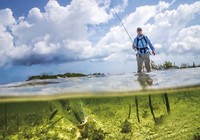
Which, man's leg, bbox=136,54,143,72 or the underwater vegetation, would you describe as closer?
the underwater vegetation

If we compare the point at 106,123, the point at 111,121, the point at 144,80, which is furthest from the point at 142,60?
the point at 106,123

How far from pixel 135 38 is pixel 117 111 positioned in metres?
6.09

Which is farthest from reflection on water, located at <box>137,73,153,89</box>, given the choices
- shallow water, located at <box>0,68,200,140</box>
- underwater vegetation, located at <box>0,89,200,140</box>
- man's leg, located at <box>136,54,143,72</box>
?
underwater vegetation, located at <box>0,89,200,140</box>

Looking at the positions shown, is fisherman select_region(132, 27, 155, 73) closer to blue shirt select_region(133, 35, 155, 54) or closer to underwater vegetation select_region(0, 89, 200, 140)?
blue shirt select_region(133, 35, 155, 54)

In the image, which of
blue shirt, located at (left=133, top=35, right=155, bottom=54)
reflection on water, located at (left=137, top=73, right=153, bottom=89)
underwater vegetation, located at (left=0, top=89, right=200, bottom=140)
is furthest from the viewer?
blue shirt, located at (left=133, top=35, right=155, bottom=54)

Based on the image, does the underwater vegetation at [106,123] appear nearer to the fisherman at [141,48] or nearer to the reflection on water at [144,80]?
the reflection on water at [144,80]

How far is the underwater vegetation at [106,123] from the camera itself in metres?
5.58

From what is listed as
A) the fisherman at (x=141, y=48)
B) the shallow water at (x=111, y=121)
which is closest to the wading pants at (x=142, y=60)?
the fisherman at (x=141, y=48)

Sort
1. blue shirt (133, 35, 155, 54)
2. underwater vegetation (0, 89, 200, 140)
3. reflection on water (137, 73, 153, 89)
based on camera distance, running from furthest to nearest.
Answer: blue shirt (133, 35, 155, 54) < reflection on water (137, 73, 153, 89) < underwater vegetation (0, 89, 200, 140)

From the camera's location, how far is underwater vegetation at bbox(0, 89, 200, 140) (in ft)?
18.3

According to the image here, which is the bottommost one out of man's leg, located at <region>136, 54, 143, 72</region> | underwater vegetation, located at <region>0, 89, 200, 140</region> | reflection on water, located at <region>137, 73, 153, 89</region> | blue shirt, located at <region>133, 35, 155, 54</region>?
underwater vegetation, located at <region>0, 89, 200, 140</region>

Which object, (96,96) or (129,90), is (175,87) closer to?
(129,90)

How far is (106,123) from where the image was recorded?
586 centimetres

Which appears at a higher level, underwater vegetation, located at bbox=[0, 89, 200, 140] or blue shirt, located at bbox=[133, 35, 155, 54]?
blue shirt, located at bbox=[133, 35, 155, 54]
